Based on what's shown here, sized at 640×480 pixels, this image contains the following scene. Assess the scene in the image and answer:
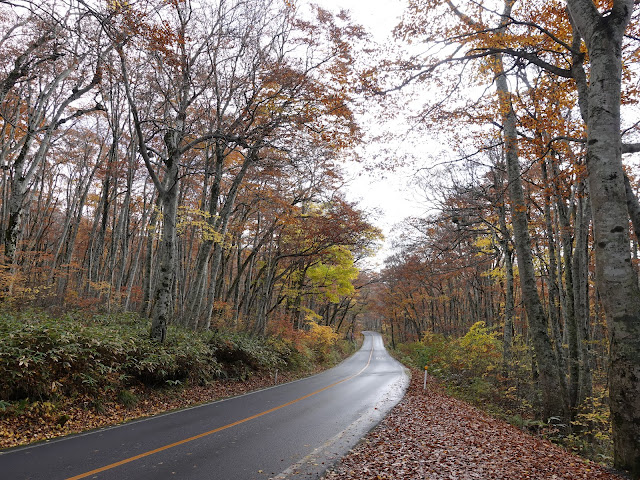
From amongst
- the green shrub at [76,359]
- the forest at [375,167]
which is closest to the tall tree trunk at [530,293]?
the forest at [375,167]

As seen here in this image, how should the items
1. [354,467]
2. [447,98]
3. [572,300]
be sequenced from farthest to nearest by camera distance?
[572,300]
[447,98]
[354,467]

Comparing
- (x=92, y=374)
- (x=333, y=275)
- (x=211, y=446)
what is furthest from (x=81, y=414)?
(x=333, y=275)

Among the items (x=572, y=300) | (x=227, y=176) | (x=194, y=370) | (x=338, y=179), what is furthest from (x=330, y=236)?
(x=572, y=300)

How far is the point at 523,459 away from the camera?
19.4 feet

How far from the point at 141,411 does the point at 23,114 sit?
50.3ft

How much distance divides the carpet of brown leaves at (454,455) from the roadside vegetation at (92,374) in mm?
5530

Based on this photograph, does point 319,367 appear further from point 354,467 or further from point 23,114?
point 23,114

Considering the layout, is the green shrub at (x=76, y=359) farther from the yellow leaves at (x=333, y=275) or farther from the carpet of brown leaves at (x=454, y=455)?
the yellow leaves at (x=333, y=275)

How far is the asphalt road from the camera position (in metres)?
5.00

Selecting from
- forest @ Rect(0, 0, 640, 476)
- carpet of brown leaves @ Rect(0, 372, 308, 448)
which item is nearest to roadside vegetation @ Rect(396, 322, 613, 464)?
forest @ Rect(0, 0, 640, 476)

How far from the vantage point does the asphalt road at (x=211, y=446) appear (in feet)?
16.4

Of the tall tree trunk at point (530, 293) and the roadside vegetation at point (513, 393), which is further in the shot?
the tall tree trunk at point (530, 293)

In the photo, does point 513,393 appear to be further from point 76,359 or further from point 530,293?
point 76,359

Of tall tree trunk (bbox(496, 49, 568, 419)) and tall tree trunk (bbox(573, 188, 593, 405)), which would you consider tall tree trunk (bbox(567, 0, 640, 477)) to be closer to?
tall tree trunk (bbox(496, 49, 568, 419))
